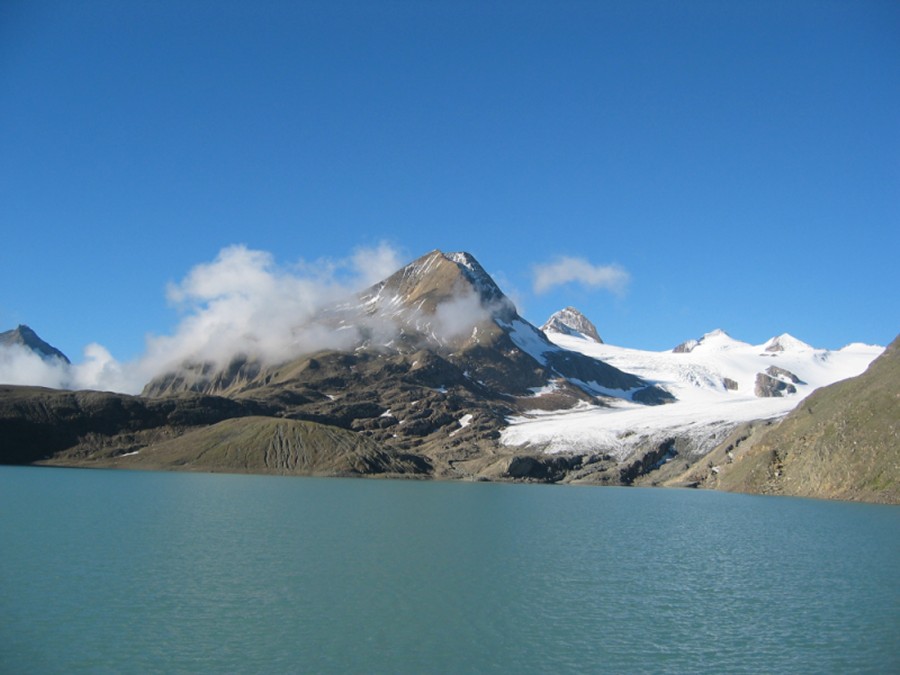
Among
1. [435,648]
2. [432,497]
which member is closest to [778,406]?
[432,497]

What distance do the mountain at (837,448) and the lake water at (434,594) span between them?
102ft

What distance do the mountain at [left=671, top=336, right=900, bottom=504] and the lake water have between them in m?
31.2

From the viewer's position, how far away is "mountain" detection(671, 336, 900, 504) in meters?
94.8

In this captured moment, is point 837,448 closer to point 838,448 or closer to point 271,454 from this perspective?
point 838,448

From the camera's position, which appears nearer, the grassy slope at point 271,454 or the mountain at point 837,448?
the mountain at point 837,448

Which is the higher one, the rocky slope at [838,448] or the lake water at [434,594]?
the rocky slope at [838,448]

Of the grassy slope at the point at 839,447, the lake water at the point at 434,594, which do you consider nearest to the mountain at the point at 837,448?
the grassy slope at the point at 839,447

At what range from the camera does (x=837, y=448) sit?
102688mm

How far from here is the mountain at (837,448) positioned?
94.8m

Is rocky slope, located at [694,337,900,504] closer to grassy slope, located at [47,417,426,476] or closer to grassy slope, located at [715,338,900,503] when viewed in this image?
grassy slope, located at [715,338,900,503]

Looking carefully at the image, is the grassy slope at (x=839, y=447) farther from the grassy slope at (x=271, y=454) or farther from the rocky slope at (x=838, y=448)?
the grassy slope at (x=271, y=454)

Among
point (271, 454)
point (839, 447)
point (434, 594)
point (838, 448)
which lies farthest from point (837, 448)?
point (271, 454)

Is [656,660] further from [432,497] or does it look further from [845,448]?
[845,448]

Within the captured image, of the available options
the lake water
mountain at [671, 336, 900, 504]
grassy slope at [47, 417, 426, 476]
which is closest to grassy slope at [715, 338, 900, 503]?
mountain at [671, 336, 900, 504]
